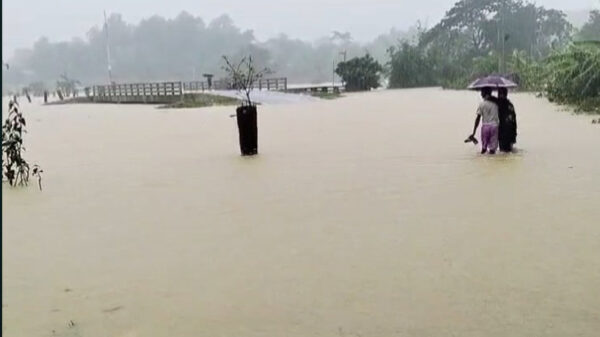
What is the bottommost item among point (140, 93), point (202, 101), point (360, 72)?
point (202, 101)

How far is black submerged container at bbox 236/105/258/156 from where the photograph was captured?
8.84 m

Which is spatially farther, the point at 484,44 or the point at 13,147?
the point at 484,44

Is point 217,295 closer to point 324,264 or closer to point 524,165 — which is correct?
point 324,264

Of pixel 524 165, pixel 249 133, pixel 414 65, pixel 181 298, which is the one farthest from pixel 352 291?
pixel 414 65

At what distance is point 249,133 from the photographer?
8.91 metres

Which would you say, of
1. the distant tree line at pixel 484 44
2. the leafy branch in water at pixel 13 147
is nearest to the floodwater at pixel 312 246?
the leafy branch in water at pixel 13 147

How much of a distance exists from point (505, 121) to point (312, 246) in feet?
14.4

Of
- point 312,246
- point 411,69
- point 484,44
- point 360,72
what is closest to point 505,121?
point 312,246

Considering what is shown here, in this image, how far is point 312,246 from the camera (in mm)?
4203

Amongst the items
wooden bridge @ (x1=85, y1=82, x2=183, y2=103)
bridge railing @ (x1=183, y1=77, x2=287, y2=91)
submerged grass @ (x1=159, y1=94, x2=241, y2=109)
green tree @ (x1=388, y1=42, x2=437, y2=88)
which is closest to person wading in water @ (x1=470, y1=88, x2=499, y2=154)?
submerged grass @ (x1=159, y1=94, x2=241, y2=109)

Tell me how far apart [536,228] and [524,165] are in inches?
118

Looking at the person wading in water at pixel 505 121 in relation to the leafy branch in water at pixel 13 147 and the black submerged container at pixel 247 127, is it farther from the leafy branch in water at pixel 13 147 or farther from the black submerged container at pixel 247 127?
the leafy branch in water at pixel 13 147

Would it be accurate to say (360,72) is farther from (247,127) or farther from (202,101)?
(247,127)

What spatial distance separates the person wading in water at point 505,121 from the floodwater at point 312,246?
0.23 meters
